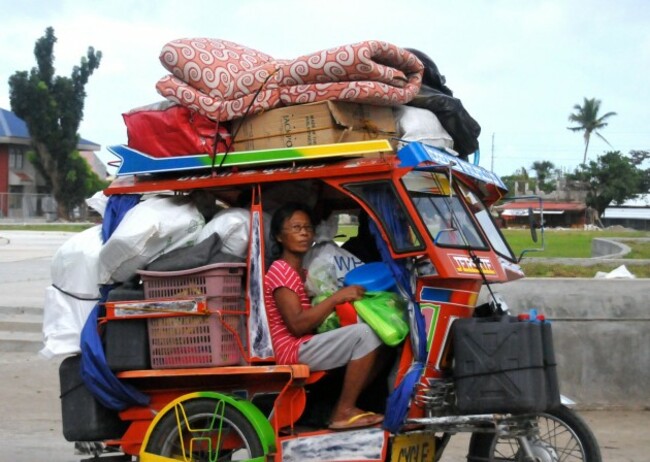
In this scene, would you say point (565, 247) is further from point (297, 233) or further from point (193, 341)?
point (193, 341)

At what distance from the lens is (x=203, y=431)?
521 cm

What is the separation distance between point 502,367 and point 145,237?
1942 millimetres

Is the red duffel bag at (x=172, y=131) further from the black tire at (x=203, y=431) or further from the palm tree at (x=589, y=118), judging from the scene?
the palm tree at (x=589, y=118)

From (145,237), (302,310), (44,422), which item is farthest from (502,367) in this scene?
(44,422)

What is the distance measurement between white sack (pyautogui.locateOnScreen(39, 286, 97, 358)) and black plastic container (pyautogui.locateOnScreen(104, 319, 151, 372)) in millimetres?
292

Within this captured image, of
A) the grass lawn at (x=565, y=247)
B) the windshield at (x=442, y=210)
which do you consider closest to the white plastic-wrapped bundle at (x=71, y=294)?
the windshield at (x=442, y=210)

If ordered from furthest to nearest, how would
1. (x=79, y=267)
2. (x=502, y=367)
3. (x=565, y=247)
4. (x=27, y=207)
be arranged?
(x=27, y=207) < (x=565, y=247) < (x=79, y=267) < (x=502, y=367)

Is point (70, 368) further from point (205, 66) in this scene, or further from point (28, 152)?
point (28, 152)

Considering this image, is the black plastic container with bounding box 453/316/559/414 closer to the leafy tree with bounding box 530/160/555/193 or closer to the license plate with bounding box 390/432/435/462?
the license plate with bounding box 390/432/435/462

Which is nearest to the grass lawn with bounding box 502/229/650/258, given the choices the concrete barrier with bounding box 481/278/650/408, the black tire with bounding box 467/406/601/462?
the concrete barrier with bounding box 481/278/650/408

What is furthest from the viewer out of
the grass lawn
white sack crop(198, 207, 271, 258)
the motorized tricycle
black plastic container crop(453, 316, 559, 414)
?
the grass lawn

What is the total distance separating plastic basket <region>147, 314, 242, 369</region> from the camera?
5.11 m

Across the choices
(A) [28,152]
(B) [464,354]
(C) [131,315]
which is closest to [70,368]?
(C) [131,315]

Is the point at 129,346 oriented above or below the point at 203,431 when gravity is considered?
above
